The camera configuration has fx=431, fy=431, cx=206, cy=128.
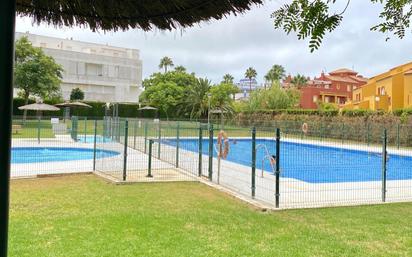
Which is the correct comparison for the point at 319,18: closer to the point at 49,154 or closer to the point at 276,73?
the point at 49,154

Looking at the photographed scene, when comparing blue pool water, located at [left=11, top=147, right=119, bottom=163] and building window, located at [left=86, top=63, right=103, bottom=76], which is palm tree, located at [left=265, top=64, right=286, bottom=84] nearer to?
building window, located at [left=86, top=63, right=103, bottom=76]

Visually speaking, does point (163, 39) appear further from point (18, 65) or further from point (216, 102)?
point (216, 102)

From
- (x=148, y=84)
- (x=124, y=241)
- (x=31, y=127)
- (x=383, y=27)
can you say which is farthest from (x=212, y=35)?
(x=148, y=84)

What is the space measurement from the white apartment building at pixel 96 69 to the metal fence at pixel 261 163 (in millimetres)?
42446

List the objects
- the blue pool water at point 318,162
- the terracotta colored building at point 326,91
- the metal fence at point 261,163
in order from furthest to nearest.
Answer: the terracotta colored building at point 326,91
the blue pool water at point 318,162
the metal fence at point 261,163

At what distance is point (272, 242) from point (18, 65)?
31707 mm

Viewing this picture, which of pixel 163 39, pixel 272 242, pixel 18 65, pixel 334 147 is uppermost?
pixel 18 65

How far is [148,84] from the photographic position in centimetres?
5766

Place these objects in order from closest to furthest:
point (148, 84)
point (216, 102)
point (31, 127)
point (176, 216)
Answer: point (176, 216), point (31, 127), point (216, 102), point (148, 84)

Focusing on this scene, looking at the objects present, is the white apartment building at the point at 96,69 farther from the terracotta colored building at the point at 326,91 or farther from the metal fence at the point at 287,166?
the metal fence at the point at 287,166

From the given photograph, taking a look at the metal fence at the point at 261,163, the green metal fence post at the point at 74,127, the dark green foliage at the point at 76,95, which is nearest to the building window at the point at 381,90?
the metal fence at the point at 261,163

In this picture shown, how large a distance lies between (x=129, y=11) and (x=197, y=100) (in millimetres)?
46376

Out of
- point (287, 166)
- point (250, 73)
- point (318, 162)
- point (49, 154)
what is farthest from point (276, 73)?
point (318, 162)

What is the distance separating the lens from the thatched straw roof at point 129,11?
6.97 feet
